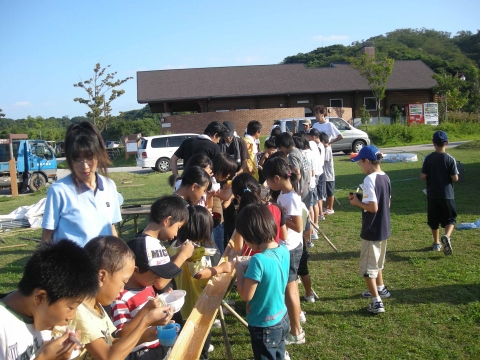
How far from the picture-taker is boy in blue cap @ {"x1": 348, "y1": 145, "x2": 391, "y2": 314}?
4629 mm

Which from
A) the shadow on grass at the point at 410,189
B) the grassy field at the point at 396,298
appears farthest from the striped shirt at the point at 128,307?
the shadow on grass at the point at 410,189

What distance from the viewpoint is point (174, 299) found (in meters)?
2.49

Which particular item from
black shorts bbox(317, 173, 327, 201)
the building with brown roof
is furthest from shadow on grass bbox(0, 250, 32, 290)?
the building with brown roof

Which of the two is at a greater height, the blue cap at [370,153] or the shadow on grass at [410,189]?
the blue cap at [370,153]

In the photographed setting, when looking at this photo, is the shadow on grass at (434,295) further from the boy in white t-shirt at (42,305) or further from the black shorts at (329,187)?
the black shorts at (329,187)

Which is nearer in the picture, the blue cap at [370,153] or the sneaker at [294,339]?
the sneaker at [294,339]

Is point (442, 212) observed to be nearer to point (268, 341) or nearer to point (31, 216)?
point (268, 341)

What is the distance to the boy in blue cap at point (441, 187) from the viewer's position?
639 cm

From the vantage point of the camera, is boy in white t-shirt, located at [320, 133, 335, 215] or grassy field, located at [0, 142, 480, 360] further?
boy in white t-shirt, located at [320, 133, 335, 215]

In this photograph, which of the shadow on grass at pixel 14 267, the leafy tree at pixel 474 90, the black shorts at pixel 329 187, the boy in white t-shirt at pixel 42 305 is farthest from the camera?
the leafy tree at pixel 474 90

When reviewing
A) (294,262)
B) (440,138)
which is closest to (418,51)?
(440,138)

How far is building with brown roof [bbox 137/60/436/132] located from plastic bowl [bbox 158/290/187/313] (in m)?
35.2

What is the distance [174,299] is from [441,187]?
16.9 feet

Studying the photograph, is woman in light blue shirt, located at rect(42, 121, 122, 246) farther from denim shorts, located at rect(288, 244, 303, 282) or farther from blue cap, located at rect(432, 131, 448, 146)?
blue cap, located at rect(432, 131, 448, 146)
